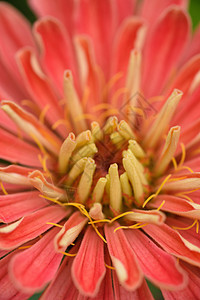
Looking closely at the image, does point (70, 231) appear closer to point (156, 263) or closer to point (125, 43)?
point (156, 263)

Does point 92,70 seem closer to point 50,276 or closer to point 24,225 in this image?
point 24,225

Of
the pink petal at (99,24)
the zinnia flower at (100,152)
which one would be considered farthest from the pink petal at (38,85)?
the pink petal at (99,24)

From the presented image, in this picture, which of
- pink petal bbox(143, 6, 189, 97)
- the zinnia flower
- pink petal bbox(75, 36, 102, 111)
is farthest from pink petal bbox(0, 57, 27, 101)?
pink petal bbox(143, 6, 189, 97)

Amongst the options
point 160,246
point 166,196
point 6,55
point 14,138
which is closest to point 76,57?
point 6,55

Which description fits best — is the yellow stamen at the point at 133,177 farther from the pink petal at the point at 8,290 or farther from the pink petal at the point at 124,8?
the pink petal at the point at 124,8

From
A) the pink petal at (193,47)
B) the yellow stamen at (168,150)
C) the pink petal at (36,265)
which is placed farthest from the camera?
the pink petal at (193,47)

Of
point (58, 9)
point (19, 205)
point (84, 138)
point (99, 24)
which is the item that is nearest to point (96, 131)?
point (84, 138)
